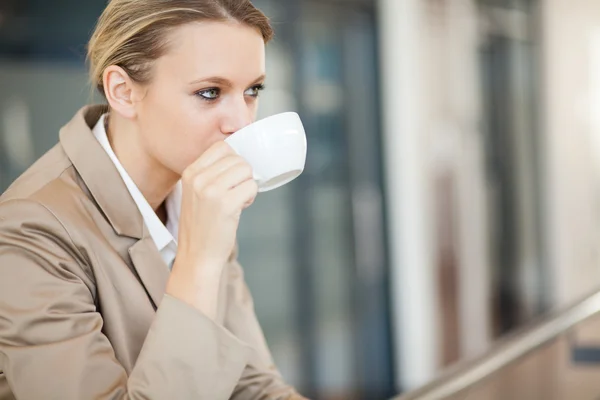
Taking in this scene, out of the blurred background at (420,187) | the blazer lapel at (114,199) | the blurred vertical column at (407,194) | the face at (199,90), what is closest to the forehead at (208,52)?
the face at (199,90)

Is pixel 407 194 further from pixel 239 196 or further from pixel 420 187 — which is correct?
pixel 239 196

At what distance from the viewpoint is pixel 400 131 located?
3.18 meters

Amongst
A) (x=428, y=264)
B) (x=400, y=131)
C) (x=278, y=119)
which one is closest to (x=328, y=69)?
(x=400, y=131)

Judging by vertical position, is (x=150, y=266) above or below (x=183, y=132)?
below

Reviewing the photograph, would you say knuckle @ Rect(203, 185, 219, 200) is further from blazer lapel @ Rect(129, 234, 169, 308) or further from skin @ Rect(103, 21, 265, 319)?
→ blazer lapel @ Rect(129, 234, 169, 308)

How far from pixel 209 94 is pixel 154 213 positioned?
16 centimetres

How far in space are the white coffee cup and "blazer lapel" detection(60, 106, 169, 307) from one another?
12cm

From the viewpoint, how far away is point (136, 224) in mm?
654

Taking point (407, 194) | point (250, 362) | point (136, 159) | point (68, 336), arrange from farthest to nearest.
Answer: point (407, 194) → point (250, 362) → point (136, 159) → point (68, 336)

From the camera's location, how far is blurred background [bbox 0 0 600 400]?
2.87 meters

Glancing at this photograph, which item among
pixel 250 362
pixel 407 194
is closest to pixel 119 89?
pixel 250 362

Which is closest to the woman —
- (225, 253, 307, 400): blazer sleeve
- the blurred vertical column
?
(225, 253, 307, 400): blazer sleeve

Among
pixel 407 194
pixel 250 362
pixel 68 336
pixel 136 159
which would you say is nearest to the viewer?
pixel 68 336

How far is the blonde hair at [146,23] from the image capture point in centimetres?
60
